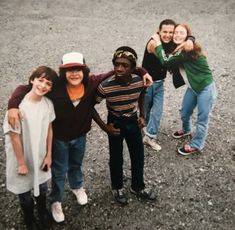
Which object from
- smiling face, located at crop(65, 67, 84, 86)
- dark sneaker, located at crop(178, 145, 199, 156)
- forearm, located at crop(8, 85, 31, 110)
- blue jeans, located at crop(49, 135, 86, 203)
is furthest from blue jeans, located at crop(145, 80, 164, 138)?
forearm, located at crop(8, 85, 31, 110)

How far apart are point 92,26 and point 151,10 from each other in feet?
7.65

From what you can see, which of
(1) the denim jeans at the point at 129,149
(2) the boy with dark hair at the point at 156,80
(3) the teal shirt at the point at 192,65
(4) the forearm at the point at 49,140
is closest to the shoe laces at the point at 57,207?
(1) the denim jeans at the point at 129,149

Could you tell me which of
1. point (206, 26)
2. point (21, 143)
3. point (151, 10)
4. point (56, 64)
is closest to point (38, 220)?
point (21, 143)

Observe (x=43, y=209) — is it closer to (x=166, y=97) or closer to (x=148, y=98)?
(x=148, y=98)

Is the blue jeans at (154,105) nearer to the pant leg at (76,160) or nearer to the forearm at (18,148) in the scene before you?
the pant leg at (76,160)

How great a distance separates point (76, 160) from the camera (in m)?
4.08

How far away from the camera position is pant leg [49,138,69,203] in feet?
12.3

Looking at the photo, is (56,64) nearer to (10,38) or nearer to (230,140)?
(10,38)

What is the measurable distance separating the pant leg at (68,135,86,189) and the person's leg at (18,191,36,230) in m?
0.61

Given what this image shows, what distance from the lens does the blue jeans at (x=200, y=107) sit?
4.88 m

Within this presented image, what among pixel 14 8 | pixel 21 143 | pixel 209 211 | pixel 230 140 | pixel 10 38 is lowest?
pixel 209 211

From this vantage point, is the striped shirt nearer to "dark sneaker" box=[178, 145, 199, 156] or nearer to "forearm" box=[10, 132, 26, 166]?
"forearm" box=[10, 132, 26, 166]

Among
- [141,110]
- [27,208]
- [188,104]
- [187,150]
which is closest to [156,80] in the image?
[188,104]

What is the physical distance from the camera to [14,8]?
11.3 m
